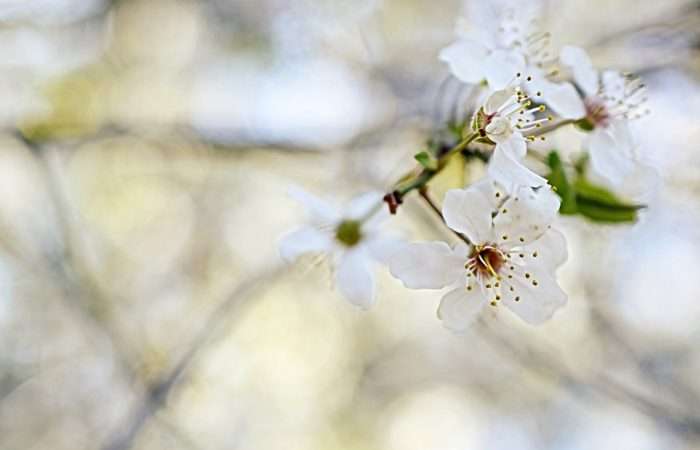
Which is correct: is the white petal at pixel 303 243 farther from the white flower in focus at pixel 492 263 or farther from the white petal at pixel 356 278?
the white flower in focus at pixel 492 263

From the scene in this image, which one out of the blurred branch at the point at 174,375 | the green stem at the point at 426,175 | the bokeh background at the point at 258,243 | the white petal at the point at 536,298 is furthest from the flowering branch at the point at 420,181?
the blurred branch at the point at 174,375

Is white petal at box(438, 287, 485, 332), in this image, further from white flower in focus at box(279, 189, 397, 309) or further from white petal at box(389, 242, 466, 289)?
white flower in focus at box(279, 189, 397, 309)

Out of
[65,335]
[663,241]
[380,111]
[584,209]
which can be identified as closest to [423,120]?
[380,111]

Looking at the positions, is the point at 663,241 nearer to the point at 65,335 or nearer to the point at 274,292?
the point at 274,292

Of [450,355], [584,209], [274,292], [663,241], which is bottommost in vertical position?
[450,355]

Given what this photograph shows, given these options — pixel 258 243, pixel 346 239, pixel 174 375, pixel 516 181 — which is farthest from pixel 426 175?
pixel 258 243

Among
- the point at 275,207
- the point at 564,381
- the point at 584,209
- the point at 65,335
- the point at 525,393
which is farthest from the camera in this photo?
the point at 525,393
